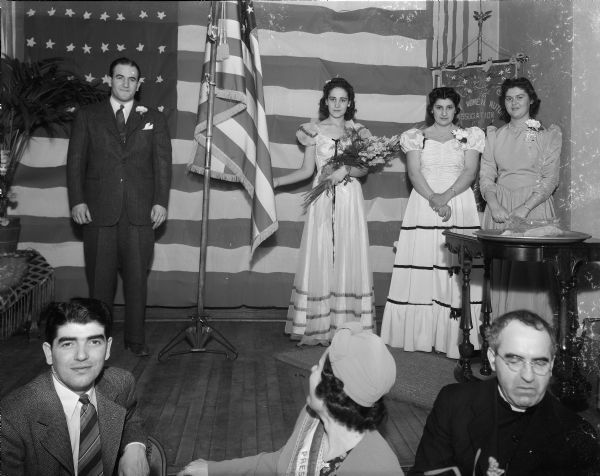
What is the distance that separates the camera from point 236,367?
4.28 meters

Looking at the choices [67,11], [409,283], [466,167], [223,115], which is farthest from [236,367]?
[67,11]

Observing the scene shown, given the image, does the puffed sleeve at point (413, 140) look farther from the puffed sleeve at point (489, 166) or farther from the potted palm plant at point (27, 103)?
the potted palm plant at point (27, 103)

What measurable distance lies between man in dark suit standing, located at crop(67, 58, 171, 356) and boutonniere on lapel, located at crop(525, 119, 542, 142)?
248 centimetres

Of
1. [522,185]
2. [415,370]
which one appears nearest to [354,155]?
[522,185]

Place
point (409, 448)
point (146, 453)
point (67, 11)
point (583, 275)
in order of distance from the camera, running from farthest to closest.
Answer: point (67, 11) → point (583, 275) → point (409, 448) → point (146, 453)

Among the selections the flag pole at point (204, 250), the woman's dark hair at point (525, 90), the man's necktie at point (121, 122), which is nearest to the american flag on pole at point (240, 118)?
the flag pole at point (204, 250)

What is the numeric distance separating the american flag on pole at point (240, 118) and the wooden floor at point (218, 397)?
0.96m

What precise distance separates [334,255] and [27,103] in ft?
8.38

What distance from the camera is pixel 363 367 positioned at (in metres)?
1.73

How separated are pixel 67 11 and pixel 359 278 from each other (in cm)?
324

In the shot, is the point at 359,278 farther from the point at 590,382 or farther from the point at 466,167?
the point at 590,382

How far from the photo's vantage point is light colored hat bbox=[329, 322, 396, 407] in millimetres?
1726

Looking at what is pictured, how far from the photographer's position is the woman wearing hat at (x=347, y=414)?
1.73 meters

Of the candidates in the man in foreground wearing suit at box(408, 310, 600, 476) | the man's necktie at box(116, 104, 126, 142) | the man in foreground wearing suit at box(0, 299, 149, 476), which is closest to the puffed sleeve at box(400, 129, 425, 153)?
the man's necktie at box(116, 104, 126, 142)
